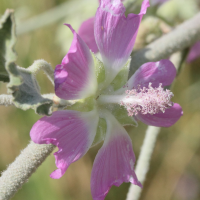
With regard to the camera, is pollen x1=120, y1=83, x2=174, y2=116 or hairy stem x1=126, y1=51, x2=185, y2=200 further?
hairy stem x1=126, y1=51, x2=185, y2=200

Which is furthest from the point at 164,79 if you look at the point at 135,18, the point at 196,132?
the point at 196,132

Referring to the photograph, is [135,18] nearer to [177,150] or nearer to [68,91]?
[68,91]

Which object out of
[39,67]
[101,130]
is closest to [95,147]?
[101,130]

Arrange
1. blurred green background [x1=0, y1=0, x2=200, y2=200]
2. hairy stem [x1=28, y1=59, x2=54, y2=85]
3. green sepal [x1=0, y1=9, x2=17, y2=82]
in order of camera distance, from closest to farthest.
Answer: green sepal [x1=0, y1=9, x2=17, y2=82] → hairy stem [x1=28, y1=59, x2=54, y2=85] → blurred green background [x1=0, y1=0, x2=200, y2=200]

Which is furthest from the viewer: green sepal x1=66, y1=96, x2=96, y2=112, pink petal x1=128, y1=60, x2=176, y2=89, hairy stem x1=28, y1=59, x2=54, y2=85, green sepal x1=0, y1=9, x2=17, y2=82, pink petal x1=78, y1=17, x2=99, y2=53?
pink petal x1=78, y1=17, x2=99, y2=53

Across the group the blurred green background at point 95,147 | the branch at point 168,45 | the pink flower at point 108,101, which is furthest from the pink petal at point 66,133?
the blurred green background at point 95,147

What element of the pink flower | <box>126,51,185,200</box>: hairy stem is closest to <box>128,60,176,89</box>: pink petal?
the pink flower

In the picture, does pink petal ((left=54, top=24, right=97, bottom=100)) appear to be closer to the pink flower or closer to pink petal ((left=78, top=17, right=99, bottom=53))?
the pink flower

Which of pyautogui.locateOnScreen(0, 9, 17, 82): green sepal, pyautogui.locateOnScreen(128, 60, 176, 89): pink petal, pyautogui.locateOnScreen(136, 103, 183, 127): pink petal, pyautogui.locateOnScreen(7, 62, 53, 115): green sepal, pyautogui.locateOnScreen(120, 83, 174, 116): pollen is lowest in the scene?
pyautogui.locateOnScreen(136, 103, 183, 127): pink petal
